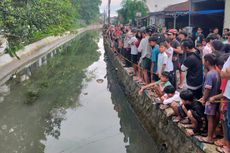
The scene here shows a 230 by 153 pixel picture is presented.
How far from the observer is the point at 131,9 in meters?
36.3

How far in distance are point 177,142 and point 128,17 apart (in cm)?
3089

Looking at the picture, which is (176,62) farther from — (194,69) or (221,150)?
(221,150)

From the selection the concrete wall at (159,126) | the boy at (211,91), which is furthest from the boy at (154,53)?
the boy at (211,91)

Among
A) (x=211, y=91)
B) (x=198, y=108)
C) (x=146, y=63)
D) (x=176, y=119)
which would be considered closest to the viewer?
(x=211, y=91)

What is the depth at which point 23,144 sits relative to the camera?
8750 mm

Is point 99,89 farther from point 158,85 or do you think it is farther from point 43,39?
point 43,39

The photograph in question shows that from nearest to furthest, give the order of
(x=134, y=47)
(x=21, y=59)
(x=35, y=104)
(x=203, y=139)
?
(x=203, y=139) → (x=134, y=47) → (x=35, y=104) → (x=21, y=59)

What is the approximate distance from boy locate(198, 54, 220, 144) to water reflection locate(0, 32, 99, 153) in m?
4.09

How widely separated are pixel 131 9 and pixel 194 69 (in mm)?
30259

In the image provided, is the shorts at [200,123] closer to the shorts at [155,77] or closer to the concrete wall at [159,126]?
the concrete wall at [159,126]

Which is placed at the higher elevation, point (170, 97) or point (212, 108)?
point (212, 108)

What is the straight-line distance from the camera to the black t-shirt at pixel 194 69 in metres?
6.66

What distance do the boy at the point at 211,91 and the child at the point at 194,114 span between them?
290 mm

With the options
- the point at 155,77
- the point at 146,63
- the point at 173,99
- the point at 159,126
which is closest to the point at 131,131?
the point at 155,77
